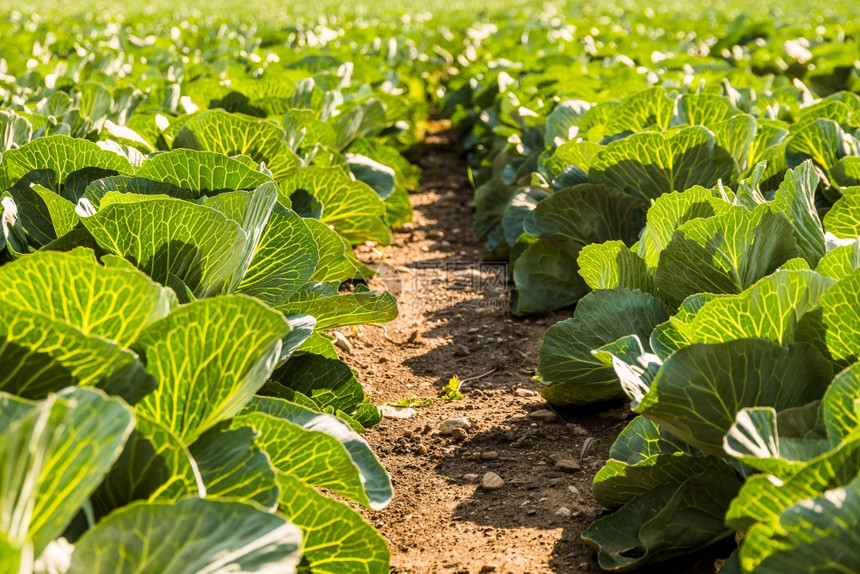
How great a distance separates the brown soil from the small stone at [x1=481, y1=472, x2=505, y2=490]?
0.06 feet

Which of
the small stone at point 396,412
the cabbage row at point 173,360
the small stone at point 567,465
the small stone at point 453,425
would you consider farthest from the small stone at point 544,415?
the cabbage row at point 173,360

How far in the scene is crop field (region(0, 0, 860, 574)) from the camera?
1.55m

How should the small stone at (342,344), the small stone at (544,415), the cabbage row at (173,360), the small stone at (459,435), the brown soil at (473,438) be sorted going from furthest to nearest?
the small stone at (342,344)
the small stone at (544,415)
the small stone at (459,435)
the brown soil at (473,438)
the cabbage row at (173,360)

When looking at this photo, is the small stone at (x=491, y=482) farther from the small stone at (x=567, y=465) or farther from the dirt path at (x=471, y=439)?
the small stone at (x=567, y=465)

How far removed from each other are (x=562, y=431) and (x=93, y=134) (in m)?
2.39

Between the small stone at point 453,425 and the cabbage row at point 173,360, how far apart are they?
348mm

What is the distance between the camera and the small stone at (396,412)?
140 inches

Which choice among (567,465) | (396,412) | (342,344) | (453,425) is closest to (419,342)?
(342,344)

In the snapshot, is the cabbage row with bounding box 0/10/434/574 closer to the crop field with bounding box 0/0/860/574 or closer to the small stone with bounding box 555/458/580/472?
the crop field with bounding box 0/0/860/574

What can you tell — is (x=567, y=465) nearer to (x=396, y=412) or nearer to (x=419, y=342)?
(x=396, y=412)

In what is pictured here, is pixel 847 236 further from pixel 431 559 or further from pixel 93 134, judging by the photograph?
pixel 93 134

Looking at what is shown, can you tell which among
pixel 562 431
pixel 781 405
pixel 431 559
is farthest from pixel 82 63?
pixel 781 405

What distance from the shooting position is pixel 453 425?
3.39 m

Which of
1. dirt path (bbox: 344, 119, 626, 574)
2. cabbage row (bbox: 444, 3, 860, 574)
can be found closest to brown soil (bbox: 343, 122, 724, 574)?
dirt path (bbox: 344, 119, 626, 574)
